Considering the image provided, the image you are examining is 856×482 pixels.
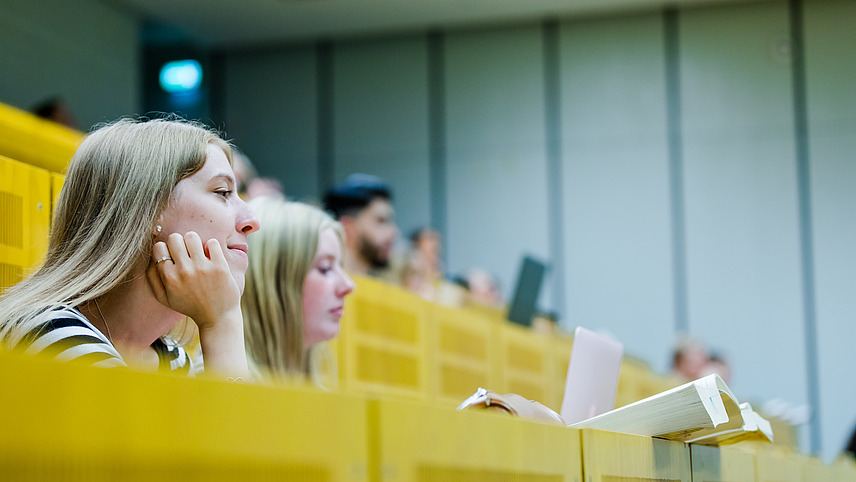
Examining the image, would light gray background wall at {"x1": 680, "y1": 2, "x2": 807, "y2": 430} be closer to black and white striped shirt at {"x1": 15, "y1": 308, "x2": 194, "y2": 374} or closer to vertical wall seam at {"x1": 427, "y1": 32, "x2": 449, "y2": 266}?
vertical wall seam at {"x1": 427, "y1": 32, "x2": 449, "y2": 266}

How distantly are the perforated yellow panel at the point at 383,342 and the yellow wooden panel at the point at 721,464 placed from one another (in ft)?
4.51

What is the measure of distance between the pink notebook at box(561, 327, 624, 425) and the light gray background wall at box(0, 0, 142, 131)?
5398mm

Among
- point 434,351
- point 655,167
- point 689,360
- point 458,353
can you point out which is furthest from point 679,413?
point 655,167

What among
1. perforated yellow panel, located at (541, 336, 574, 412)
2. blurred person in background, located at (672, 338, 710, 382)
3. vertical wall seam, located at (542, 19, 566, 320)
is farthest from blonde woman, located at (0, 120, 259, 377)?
vertical wall seam, located at (542, 19, 566, 320)

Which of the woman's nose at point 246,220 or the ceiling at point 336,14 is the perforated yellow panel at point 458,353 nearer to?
the woman's nose at point 246,220

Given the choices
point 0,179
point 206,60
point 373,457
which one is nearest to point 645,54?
point 206,60

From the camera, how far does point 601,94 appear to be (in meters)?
8.62

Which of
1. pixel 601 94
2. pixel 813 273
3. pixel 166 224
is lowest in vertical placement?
pixel 166 224

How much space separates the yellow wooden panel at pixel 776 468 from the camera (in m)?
2.06

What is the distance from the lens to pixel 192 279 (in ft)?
4.78

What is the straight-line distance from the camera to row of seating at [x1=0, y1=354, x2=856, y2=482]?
66 centimetres

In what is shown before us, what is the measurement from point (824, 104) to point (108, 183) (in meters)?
7.71

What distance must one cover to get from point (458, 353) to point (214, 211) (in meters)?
2.58

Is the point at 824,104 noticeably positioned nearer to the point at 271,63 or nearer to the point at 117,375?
the point at 271,63
